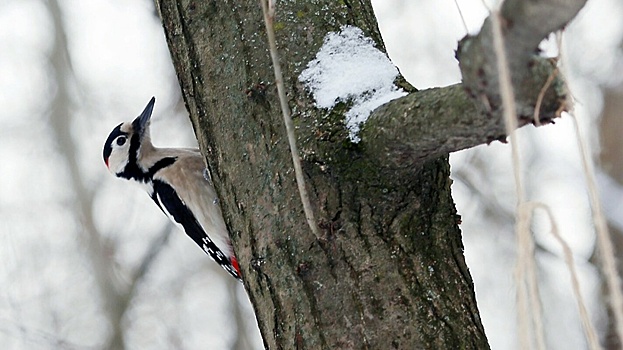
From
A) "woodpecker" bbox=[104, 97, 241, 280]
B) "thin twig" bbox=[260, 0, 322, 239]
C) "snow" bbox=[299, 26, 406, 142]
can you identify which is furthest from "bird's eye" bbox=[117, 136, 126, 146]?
"thin twig" bbox=[260, 0, 322, 239]

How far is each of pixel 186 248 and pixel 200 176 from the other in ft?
12.6

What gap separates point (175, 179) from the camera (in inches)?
140

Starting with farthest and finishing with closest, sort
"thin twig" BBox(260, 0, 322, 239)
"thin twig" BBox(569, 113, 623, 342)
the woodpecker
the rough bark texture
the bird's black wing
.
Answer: the bird's black wing → the woodpecker → the rough bark texture → "thin twig" BBox(260, 0, 322, 239) → "thin twig" BBox(569, 113, 623, 342)

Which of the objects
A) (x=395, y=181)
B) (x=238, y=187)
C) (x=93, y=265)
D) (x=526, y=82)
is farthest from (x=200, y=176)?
(x=93, y=265)

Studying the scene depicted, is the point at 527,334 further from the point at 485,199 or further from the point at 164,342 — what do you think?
the point at 164,342

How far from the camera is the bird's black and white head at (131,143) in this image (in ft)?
12.6

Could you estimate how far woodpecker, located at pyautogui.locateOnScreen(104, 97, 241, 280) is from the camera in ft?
11.5

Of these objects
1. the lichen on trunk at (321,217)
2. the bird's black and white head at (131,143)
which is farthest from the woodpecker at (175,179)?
the lichen on trunk at (321,217)

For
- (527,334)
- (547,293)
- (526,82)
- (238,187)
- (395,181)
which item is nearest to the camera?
(527,334)

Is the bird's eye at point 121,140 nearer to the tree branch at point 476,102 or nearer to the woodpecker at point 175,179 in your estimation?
the woodpecker at point 175,179

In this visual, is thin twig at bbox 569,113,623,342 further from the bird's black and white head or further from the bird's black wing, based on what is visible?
the bird's black and white head

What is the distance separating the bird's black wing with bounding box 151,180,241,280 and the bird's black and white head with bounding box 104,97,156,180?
0.63 feet

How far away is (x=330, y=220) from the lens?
162cm

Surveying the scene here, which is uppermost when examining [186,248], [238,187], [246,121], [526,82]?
[186,248]
